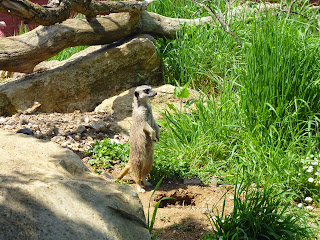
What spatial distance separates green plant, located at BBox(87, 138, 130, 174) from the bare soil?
0.29 feet

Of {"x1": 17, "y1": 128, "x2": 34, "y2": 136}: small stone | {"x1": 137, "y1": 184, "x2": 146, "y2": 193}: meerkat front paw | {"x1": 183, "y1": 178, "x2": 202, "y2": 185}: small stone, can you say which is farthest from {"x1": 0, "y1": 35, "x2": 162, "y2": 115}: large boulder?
{"x1": 183, "y1": 178, "x2": 202, "y2": 185}: small stone

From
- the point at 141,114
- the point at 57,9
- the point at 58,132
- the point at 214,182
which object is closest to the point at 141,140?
the point at 141,114

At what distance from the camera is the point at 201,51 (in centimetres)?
594

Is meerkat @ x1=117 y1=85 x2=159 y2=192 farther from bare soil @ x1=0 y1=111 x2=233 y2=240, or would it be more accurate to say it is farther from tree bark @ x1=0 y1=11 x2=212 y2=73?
tree bark @ x1=0 y1=11 x2=212 y2=73

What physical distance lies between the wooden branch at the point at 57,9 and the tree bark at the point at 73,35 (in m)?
0.25

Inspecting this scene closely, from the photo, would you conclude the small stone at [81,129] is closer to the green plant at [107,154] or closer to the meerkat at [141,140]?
the green plant at [107,154]

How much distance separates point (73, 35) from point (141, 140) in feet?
7.33

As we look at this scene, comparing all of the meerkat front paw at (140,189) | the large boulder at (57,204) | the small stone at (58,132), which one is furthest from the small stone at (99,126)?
the large boulder at (57,204)

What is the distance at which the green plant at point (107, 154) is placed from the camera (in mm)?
4246

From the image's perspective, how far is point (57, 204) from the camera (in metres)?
1.96

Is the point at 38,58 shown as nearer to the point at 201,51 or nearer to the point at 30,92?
the point at 30,92

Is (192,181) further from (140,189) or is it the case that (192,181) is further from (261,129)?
(261,129)

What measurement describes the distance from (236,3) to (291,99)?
3695mm

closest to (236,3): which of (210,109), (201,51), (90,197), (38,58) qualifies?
(201,51)
